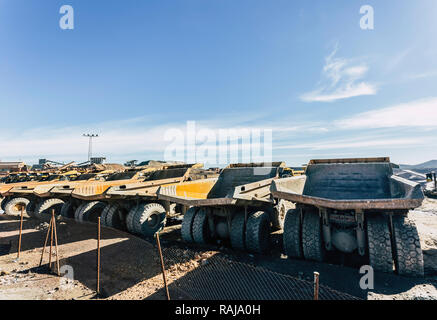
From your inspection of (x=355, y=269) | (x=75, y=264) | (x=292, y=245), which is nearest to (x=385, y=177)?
(x=355, y=269)

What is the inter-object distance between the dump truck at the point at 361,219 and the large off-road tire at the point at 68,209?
9.06m

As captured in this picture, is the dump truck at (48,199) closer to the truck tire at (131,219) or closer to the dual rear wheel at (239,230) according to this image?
the truck tire at (131,219)

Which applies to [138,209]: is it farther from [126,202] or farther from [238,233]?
[238,233]

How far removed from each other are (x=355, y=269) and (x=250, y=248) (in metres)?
1.92

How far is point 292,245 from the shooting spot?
4227 millimetres

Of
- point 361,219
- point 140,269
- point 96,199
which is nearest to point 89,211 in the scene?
point 96,199

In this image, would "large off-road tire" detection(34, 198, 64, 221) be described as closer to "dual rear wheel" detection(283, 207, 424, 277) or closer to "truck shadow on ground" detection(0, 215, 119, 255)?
"truck shadow on ground" detection(0, 215, 119, 255)

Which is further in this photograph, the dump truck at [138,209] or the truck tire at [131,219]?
the truck tire at [131,219]

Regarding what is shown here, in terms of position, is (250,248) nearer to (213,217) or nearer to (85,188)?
(213,217)

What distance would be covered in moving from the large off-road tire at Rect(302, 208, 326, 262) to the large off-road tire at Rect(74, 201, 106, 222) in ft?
24.1

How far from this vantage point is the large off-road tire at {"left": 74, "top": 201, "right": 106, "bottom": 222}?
8188mm

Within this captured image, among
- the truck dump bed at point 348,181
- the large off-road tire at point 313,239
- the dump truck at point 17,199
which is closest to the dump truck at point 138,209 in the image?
the truck dump bed at point 348,181

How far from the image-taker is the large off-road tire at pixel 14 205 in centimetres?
1049

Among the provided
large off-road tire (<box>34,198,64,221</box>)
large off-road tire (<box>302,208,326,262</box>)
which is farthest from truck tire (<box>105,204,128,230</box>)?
large off-road tire (<box>302,208,326,262</box>)
